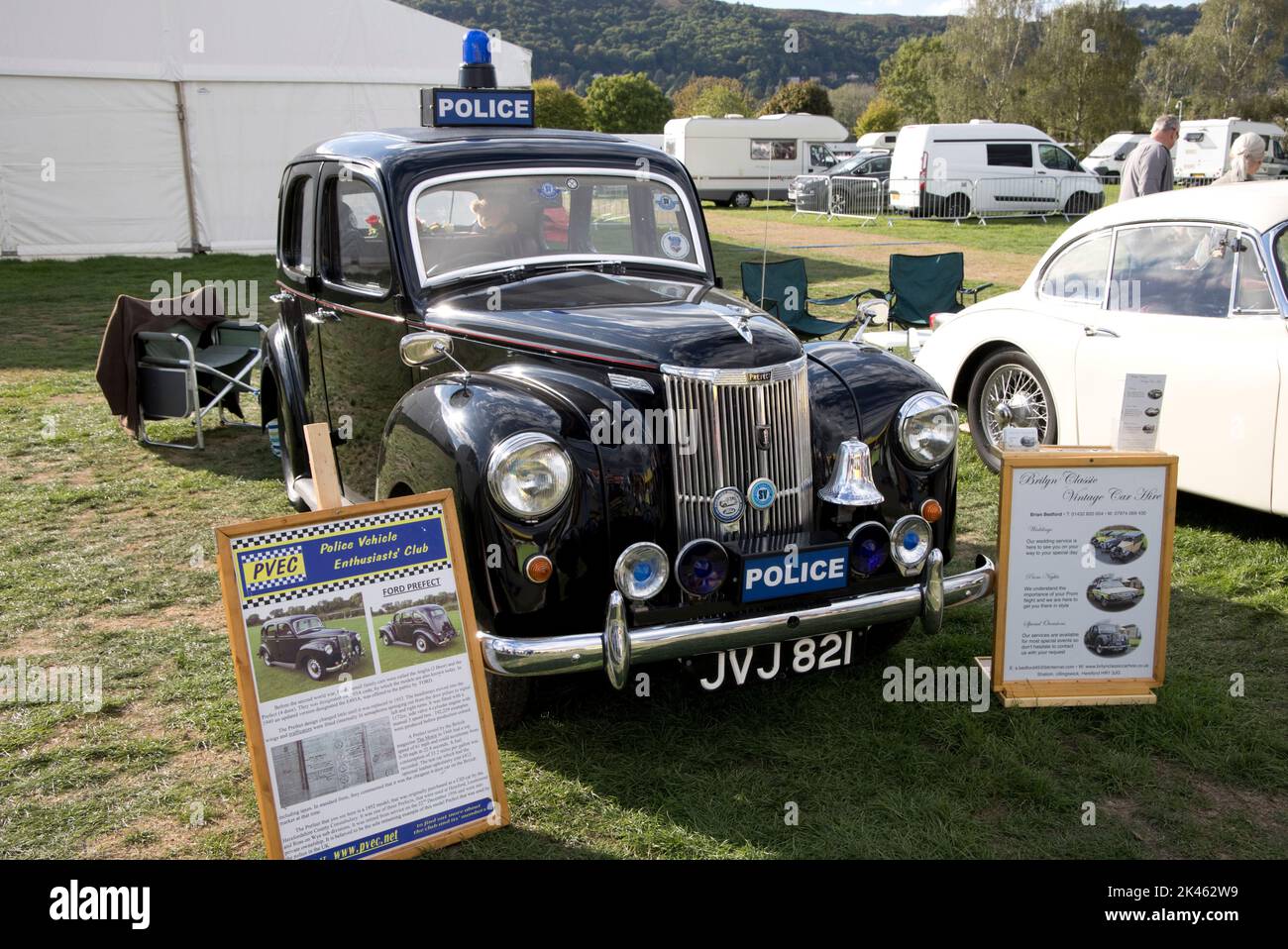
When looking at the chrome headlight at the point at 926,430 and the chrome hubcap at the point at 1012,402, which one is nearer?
the chrome headlight at the point at 926,430

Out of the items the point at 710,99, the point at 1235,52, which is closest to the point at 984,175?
the point at 710,99

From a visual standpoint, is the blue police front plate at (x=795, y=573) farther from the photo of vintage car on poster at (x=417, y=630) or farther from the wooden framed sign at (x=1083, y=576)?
the photo of vintage car on poster at (x=417, y=630)

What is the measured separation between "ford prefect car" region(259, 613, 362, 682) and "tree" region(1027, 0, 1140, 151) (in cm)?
5651

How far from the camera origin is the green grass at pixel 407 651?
10.2ft

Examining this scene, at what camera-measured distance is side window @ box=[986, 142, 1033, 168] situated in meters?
25.3

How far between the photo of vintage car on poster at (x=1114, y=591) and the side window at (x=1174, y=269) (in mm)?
2067

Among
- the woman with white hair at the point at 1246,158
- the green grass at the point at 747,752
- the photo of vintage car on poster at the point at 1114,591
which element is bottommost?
the green grass at the point at 747,752

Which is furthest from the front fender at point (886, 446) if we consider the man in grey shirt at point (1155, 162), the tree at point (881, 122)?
the tree at point (881, 122)

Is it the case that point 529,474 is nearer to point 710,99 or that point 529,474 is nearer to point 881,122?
point 710,99

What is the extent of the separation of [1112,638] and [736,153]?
92.6ft

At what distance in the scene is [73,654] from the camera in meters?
4.54

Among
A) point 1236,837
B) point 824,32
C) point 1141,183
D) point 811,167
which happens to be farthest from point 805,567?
point 824,32

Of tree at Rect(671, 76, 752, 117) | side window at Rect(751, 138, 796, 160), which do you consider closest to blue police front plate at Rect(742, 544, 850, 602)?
side window at Rect(751, 138, 796, 160)

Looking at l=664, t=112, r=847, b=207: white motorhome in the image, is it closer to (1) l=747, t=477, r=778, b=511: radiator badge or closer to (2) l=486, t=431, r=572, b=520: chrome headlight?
(1) l=747, t=477, r=778, b=511: radiator badge
